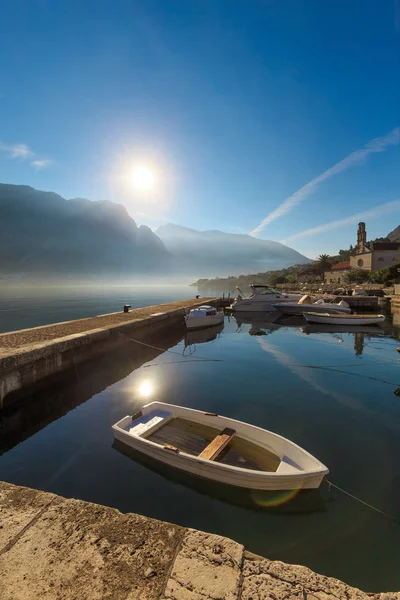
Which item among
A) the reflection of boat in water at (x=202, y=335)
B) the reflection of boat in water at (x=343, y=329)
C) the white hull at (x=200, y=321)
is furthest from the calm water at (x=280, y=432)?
the reflection of boat in water at (x=343, y=329)

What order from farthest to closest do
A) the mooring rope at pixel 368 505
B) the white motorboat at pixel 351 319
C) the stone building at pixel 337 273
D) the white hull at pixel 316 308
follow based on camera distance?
the stone building at pixel 337 273, the white hull at pixel 316 308, the white motorboat at pixel 351 319, the mooring rope at pixel 368 505

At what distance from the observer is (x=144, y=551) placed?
3213 mm

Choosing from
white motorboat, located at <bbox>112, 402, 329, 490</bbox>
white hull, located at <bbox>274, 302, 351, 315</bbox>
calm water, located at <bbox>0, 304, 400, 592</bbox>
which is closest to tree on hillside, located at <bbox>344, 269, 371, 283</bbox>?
white hull, located at <bbox>274, 302, 351, 315</bbox>

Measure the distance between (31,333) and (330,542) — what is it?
1570cm

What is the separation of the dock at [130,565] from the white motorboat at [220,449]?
2.51 meters

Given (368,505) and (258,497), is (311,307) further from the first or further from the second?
(258,497)

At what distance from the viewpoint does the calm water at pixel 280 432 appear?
4965 mm

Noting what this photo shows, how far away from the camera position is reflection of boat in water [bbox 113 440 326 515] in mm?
5633

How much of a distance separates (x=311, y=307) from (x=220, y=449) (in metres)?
32.3

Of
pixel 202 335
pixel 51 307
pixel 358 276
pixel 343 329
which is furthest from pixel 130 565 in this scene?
pixel 358 276

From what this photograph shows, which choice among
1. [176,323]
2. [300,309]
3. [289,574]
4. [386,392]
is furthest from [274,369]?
[300,309]

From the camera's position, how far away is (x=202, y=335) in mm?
26688

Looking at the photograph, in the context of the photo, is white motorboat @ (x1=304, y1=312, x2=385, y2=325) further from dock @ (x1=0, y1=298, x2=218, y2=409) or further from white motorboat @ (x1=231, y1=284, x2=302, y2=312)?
dock @ (x1=0, y1=298, x2=218, y2=409)

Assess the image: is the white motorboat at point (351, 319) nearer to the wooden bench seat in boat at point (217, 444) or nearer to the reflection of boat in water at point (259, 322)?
the reflection of boat in water at point (259, 322)
